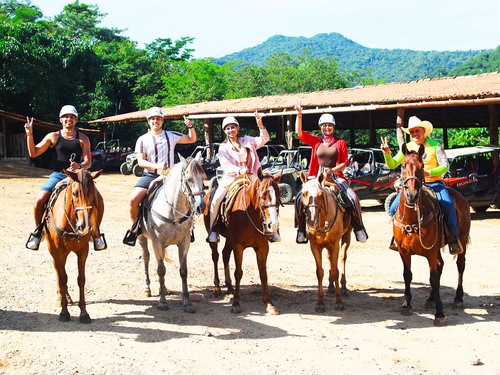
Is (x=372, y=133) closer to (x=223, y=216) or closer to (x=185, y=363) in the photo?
(x=223, y=216)

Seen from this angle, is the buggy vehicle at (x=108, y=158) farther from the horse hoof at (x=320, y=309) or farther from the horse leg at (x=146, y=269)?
the horse hoof at (x=320, y=309)

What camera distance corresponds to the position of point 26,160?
2805 cm

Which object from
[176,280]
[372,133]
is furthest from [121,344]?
[372,133]

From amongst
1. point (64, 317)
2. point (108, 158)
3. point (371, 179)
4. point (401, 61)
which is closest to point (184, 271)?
point (64, 317)

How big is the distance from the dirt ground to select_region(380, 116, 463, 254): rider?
1.21 m

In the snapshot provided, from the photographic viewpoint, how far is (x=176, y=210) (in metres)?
6.95

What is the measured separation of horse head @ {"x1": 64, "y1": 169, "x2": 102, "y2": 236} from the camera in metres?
6.19

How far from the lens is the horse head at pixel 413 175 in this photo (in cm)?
633

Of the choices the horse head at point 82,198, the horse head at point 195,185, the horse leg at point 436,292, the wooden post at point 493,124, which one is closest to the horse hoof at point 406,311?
the horse leg at point 436,292

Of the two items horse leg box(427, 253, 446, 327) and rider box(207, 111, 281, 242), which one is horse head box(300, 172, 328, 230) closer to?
rider box(207, 111, 281, 242)

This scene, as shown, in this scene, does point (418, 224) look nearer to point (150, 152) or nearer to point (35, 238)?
point (150, 152)

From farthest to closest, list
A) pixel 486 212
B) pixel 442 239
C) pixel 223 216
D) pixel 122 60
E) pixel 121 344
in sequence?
pixel 122 60 → pixel 486 212 → pixel 223 216 → pixel 442 239 → pixel 121 344

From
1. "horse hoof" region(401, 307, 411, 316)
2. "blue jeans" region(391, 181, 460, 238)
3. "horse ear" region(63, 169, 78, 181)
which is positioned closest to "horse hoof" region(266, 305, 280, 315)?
"horse hoof" region(401, 307, 411, 316)

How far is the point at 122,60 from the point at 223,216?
38099 millimetres
